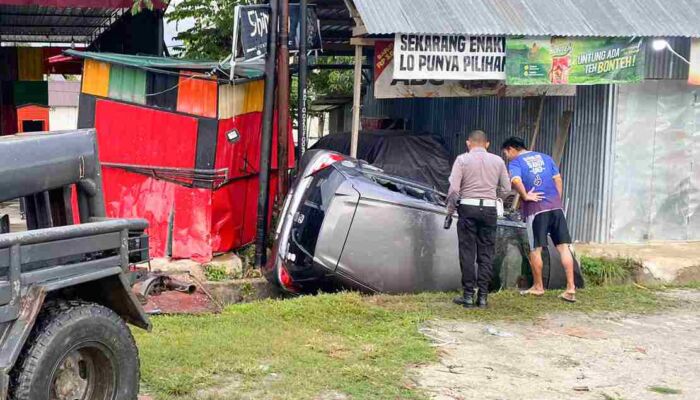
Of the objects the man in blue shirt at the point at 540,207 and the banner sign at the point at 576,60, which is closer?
the man in blue shirt at the point at 540,207

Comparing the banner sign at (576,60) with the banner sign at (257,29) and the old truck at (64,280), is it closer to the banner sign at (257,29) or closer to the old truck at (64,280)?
the banner sign at (257,29)

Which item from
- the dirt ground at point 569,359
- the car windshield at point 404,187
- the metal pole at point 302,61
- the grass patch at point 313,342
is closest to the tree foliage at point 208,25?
the metal pole at point 302,61

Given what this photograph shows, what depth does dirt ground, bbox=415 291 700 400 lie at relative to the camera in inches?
209

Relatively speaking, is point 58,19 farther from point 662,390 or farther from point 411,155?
point 662,390

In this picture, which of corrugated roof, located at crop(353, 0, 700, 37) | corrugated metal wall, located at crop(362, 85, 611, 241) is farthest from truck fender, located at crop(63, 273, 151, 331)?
corrugated metal wall, located at crop(362, 85, 611, 241)

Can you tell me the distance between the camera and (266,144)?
29.4ft

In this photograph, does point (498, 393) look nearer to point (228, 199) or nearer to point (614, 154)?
point (228, 199)

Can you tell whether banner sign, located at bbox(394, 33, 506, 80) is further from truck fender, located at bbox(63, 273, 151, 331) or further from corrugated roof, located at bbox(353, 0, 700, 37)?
truck fender, located at bbox(63, 273, 151, 331)

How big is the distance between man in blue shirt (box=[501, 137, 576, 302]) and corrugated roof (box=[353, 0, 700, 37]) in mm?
1949

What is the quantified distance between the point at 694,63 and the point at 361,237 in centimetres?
533

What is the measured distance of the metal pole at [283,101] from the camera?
895 centimetres

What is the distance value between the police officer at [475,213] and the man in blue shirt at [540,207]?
0.57 metres

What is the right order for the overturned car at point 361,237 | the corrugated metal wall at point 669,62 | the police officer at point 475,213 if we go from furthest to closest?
the corrugated metal wall at point 669,62 < the overturned car at point 361,237 < the police officer at point 475,213

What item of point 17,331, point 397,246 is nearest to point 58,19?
point 397,246
